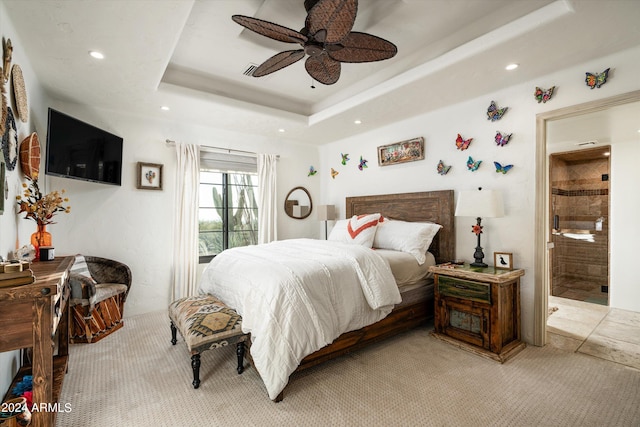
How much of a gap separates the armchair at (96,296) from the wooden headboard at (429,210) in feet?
10.6

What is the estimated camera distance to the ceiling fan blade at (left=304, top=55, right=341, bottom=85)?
2.27 meters

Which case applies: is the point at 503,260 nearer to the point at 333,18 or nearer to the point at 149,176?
the point at 333,18

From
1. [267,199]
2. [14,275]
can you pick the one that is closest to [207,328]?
[14,275]

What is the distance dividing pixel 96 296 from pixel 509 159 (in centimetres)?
419

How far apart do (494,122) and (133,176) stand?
13.6ft

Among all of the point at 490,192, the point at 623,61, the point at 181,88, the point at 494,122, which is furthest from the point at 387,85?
the point at 181,88

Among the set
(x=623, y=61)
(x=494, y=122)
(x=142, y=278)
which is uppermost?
(x=623, y=61)

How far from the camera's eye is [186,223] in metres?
3.96

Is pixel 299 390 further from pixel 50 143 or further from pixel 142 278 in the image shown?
pixel 50 143

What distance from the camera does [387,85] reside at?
308 centimetres

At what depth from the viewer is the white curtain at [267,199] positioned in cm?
460

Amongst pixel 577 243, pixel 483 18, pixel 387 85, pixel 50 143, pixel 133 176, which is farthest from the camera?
pixel 577 243

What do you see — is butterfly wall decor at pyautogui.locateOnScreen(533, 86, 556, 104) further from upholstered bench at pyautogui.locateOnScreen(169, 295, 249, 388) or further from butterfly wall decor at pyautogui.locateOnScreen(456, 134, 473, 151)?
upholstered bench at pyautogui.locateOnScreen(169, 295, 249, 388)

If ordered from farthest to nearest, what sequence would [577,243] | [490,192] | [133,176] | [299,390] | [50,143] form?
[577,243] → [133,176] → [490,192] → [50,143] → [299,390]
